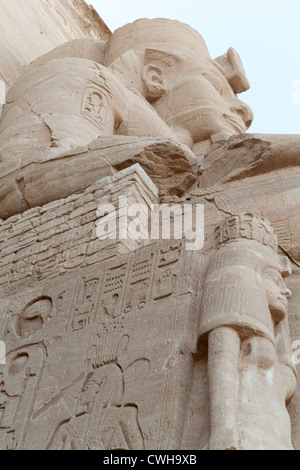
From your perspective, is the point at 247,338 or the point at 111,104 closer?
the point at 247,338

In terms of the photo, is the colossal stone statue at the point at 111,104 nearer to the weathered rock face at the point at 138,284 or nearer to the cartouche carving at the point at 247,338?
the weathered rock face at the point at 138,284

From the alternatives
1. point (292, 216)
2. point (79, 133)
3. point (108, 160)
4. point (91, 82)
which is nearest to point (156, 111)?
point (91, 82)

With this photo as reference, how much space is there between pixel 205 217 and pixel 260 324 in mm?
1656

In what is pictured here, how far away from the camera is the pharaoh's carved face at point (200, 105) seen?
791 cm

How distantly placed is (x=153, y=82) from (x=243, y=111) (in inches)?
42.5

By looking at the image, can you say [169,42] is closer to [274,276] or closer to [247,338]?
[274,276]

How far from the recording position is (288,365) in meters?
3.66

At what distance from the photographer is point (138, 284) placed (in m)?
4.08

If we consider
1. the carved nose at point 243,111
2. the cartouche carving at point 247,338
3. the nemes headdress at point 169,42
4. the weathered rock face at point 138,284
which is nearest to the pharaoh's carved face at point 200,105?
the carved nose at point 243,111

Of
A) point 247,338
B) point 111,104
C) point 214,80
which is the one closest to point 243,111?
point 214,80

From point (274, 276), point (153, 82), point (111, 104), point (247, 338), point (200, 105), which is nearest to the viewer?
point (247, 338)

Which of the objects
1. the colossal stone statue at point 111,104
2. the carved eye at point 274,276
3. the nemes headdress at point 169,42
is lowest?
the carved eye at point 274,276

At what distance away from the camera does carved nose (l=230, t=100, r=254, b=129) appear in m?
8.63
